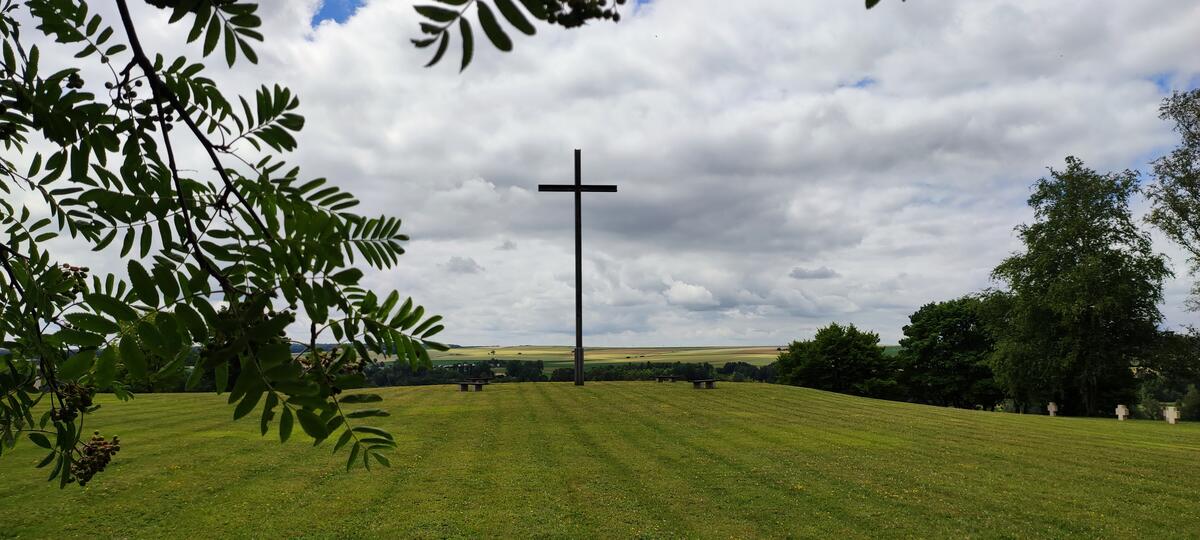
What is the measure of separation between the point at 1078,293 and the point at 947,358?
17.4 meters

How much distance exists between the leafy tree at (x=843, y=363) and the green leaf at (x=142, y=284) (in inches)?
1845

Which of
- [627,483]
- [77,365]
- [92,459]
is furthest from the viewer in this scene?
[627,483]

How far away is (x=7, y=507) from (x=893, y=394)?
45.1m

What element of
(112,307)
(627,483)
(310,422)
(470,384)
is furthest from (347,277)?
(470,384)

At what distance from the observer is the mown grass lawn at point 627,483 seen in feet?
29.6

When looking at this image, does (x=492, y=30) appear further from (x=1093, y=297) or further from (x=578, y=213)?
(x=1093, y=297)

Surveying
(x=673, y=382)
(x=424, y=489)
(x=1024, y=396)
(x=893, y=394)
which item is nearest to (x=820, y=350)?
(x=893, y=394)

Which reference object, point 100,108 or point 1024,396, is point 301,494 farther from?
point 1024,396

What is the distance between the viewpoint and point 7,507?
371 inches

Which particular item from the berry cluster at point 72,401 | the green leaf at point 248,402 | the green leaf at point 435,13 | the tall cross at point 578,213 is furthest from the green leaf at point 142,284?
the tall cross at point 578,213

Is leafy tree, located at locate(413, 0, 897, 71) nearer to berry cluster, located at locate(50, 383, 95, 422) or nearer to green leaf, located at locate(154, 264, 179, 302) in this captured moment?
green leaf, located at locate(154, 264, 179, 302)

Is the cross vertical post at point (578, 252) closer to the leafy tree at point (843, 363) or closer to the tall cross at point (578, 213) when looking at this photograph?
the tall cross at point (578, 213)

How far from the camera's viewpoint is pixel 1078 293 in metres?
28.0

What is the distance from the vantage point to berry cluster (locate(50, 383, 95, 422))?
2.71 metres
